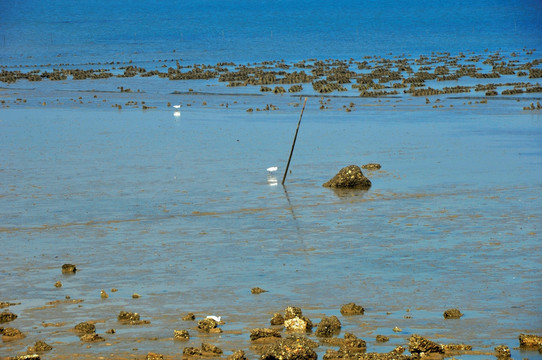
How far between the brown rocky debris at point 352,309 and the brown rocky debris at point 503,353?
1.95 m

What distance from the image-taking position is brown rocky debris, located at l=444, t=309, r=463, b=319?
10188mm

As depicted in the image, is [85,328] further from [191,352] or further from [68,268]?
[68,268]

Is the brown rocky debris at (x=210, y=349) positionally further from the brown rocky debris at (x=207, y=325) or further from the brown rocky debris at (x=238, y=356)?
the brown rocky debris at (x=207, y=325)

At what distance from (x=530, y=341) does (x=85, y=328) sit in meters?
4.52

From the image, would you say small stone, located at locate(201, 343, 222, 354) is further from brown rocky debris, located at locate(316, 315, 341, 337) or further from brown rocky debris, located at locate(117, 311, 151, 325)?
brown rocky debris, located at locate(117, 311, 151, 325)

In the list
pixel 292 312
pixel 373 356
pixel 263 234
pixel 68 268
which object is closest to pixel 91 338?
pixel 292 312

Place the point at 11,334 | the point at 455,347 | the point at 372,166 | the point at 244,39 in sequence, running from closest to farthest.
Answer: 1. the point at 455,347
2. the point at 11,334
3. the point at 372,166
4. the point at 244,39

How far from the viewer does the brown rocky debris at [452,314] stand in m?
10.2

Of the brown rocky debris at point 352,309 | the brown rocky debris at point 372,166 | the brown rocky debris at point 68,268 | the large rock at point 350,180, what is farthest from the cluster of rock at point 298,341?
the brown rocky debris at point 372,166

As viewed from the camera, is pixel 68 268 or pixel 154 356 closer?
pixel 154 356

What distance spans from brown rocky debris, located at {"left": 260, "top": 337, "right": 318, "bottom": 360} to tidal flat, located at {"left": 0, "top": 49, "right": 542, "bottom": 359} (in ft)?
0.87

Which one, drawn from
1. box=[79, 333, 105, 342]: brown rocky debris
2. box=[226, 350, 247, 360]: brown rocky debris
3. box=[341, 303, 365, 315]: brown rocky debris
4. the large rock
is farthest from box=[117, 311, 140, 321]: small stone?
the large rock

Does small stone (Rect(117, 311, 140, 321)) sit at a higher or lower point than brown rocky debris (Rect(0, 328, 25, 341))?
higher

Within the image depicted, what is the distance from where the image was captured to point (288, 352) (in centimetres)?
839
